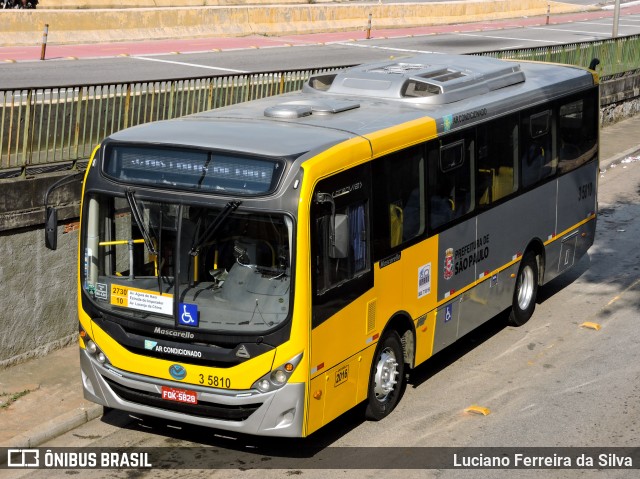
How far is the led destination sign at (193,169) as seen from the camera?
30.2 ft

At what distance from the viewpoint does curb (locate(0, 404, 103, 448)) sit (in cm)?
1022

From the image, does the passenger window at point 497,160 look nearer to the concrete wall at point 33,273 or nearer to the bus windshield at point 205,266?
the bus windshield at point 205,266

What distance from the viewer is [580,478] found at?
966 centimetres

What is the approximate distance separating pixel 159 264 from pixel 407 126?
291 cm

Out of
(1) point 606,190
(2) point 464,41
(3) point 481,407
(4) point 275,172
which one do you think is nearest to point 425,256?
(3) point 481,407

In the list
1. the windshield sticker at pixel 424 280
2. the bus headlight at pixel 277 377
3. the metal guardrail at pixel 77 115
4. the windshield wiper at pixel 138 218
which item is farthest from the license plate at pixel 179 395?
the metal guardrail at pixel 77 115

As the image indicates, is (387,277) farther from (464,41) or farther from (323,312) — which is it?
(464,41)

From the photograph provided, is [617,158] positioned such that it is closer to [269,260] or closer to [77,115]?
[77,115]

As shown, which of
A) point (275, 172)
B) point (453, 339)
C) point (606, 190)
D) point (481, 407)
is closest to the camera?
point (275, 172)

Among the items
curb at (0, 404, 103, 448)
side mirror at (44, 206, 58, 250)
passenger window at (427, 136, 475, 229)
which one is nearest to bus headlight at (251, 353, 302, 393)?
side mirror at (44, 206, 58, 250)

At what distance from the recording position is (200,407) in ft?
31.1

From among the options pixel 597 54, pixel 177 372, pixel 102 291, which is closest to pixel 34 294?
pixel 102 291

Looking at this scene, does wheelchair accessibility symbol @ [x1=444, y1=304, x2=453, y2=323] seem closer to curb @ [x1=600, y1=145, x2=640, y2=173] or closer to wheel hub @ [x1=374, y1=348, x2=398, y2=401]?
wheel hub @ [x1=374, y1=348, x2=398, y2=401]

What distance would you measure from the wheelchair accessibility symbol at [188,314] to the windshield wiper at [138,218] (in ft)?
1.75
